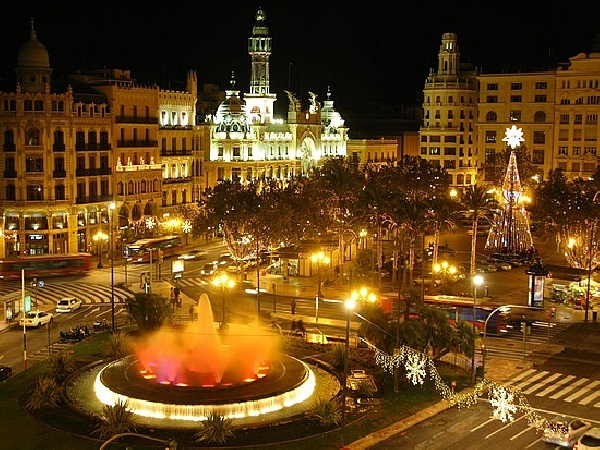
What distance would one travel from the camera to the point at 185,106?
136 m

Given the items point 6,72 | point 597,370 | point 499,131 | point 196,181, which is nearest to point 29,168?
point 6,72

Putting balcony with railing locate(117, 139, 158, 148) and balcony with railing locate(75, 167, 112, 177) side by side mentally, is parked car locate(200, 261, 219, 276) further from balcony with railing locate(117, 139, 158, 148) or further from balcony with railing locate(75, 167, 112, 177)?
balcony with railing locate(117, 139, 158, 148)

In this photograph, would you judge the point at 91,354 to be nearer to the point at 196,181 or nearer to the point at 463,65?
the point at 196,181

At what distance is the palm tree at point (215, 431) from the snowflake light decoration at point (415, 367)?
1474cm

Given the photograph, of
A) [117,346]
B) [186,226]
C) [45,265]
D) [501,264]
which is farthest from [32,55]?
[501,264]

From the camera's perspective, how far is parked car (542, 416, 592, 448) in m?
48.3

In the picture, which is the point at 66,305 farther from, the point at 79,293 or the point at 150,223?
the point at 150,223

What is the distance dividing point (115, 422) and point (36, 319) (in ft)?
97.3

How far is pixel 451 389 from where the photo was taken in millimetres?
56938

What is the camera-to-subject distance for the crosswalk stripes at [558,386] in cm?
5656

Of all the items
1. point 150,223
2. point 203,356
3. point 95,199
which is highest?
point 95,199

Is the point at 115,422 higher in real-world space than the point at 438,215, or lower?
lower

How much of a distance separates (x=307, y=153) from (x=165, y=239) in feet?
175

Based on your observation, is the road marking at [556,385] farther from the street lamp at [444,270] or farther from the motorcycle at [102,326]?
the motorcycle at [102,326]
